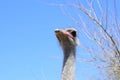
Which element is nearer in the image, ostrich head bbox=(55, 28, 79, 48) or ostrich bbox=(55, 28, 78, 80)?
ostrich bbox=(55, 28, 78, 80)

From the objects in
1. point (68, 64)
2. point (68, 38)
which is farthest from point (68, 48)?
point (68, 64)

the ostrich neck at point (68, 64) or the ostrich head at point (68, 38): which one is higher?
the ostrich head at point (68, 38)

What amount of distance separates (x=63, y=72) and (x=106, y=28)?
78cm

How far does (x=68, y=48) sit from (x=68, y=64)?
0.31 metres

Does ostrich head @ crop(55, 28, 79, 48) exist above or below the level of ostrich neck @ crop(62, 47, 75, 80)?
above

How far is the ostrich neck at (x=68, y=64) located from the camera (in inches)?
171

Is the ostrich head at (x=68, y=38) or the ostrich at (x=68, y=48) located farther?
the ostrich head at (x=68, y=38)

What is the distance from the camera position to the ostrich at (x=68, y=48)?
438 centimetres

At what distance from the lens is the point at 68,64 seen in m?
4.50

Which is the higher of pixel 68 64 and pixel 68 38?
pixel 68 38

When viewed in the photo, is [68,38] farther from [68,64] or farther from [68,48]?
[68,64]

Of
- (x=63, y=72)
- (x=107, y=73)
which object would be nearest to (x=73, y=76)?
(x=63, y=72)

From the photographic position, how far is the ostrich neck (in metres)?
4.35

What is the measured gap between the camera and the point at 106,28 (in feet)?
15.4
